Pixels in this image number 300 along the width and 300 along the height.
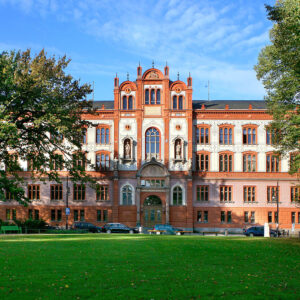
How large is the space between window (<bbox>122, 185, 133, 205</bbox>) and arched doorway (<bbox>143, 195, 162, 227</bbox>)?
2.39 meters

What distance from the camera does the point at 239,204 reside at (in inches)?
2295

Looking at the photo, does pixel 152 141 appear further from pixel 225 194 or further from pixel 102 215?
pixel 225 194

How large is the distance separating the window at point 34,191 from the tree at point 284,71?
121ft

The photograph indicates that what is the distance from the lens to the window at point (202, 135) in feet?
194

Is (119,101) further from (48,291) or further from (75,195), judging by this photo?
(48,291)

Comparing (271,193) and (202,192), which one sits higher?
(202,192)

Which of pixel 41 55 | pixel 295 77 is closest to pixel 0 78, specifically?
pixel 41 55

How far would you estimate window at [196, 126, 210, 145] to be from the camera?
59.2 metres

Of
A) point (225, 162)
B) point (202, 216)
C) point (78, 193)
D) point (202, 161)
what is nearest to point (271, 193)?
point (225, 162)

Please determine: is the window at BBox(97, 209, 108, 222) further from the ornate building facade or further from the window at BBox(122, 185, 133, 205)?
the window at BBox(122, 185, 133, 205)

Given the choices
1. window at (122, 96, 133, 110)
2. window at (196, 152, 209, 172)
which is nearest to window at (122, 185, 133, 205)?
window at (196, 152, 209, 172)

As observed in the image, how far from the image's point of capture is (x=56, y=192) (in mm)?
59094

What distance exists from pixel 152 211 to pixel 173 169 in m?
6.75

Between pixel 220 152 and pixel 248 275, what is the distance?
147ft
